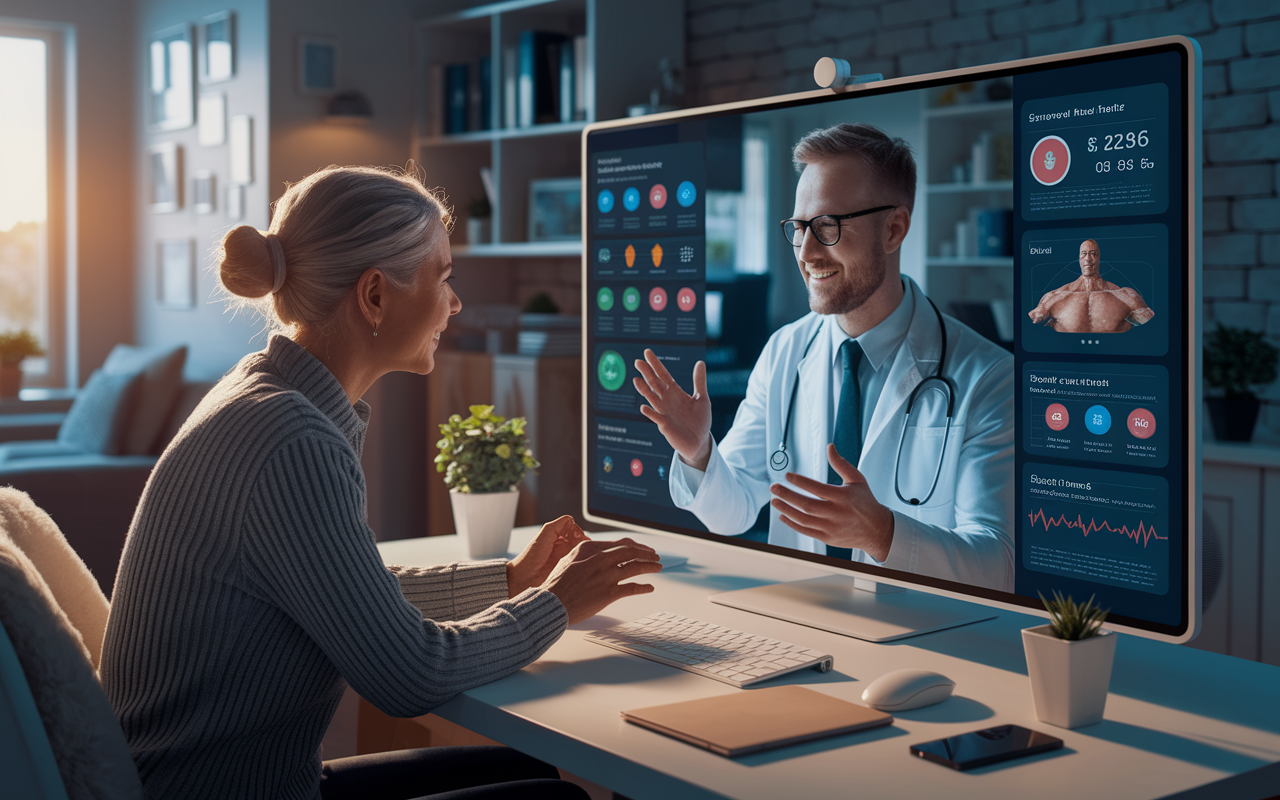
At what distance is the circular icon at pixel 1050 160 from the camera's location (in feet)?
4.08

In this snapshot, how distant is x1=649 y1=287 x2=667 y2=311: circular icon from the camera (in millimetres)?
1757

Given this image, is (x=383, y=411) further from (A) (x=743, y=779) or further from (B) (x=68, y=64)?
(A) (x=743, y=779)

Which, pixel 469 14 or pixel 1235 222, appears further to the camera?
pixel 469 14

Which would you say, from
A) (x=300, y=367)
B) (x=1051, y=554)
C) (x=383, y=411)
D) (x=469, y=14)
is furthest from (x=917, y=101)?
(x=383, y=411)

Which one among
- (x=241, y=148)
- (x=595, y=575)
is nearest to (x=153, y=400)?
(x=241, y=148)

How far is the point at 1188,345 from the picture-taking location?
1.15 m

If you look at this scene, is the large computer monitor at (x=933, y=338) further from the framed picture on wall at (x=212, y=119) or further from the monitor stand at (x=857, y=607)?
the framed picture on wall at (x=212, y=119)

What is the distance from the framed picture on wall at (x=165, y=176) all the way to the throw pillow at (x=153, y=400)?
1.08 m

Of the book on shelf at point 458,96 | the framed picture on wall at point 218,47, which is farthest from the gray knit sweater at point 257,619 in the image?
the framed picture on wall at point 218,47

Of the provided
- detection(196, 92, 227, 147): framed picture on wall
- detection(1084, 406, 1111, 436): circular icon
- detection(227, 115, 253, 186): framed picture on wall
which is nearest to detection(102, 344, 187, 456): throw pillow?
detection(227, 115, 253, 186): framed picture on wall

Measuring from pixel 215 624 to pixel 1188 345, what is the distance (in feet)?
3.29

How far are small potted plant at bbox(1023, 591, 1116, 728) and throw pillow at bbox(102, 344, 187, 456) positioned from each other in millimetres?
3910

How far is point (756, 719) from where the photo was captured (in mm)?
1090

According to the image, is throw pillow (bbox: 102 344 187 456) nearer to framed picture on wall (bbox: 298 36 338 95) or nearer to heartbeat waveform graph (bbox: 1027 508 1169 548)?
framed picture on wall (bbox: 298 36 338 95)
